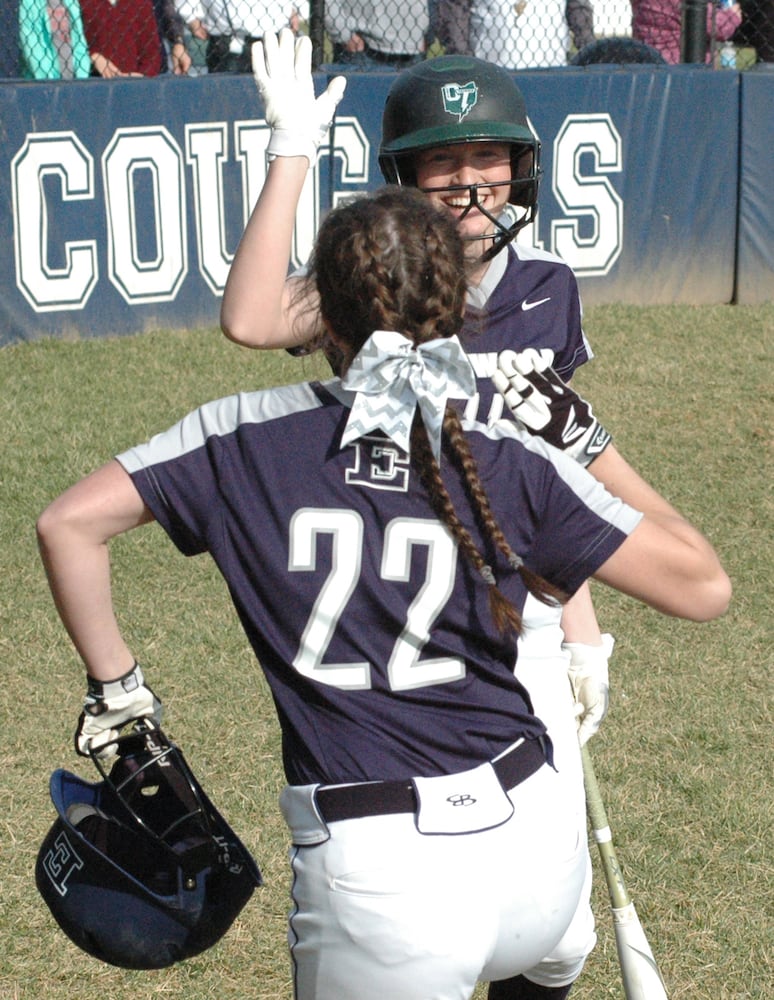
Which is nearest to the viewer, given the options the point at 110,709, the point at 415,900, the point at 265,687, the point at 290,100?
the point at 415,900

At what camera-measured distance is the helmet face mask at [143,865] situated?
7.98 ft

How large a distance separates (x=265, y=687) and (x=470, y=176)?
2443mm

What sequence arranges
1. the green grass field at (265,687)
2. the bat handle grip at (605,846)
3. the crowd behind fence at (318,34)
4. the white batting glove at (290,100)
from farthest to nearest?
the crowd behind fence at (318,34), the green grass field at (265,687), the bat handle grip at (605,846), the white batting glove at (290,100)

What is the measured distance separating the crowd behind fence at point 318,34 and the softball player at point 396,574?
688 cm

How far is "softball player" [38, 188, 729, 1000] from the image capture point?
2084 mm

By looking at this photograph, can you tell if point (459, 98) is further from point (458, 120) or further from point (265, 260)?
point (265, 260)

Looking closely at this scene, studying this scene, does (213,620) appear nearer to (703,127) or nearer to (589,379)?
(589,379)

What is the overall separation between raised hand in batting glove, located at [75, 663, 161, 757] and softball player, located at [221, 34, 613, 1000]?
0.66m

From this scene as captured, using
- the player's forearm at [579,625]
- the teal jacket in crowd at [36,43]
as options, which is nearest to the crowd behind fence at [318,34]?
the teal jacket in crowd at [36,43]

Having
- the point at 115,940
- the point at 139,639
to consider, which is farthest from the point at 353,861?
the point at 139,639

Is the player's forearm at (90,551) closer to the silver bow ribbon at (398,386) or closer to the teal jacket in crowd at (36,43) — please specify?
the silver bow ribbon at (398,386)

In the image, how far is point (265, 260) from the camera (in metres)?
2.46

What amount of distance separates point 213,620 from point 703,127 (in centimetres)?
571

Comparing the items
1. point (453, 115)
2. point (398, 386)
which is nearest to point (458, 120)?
point (453, 115)
